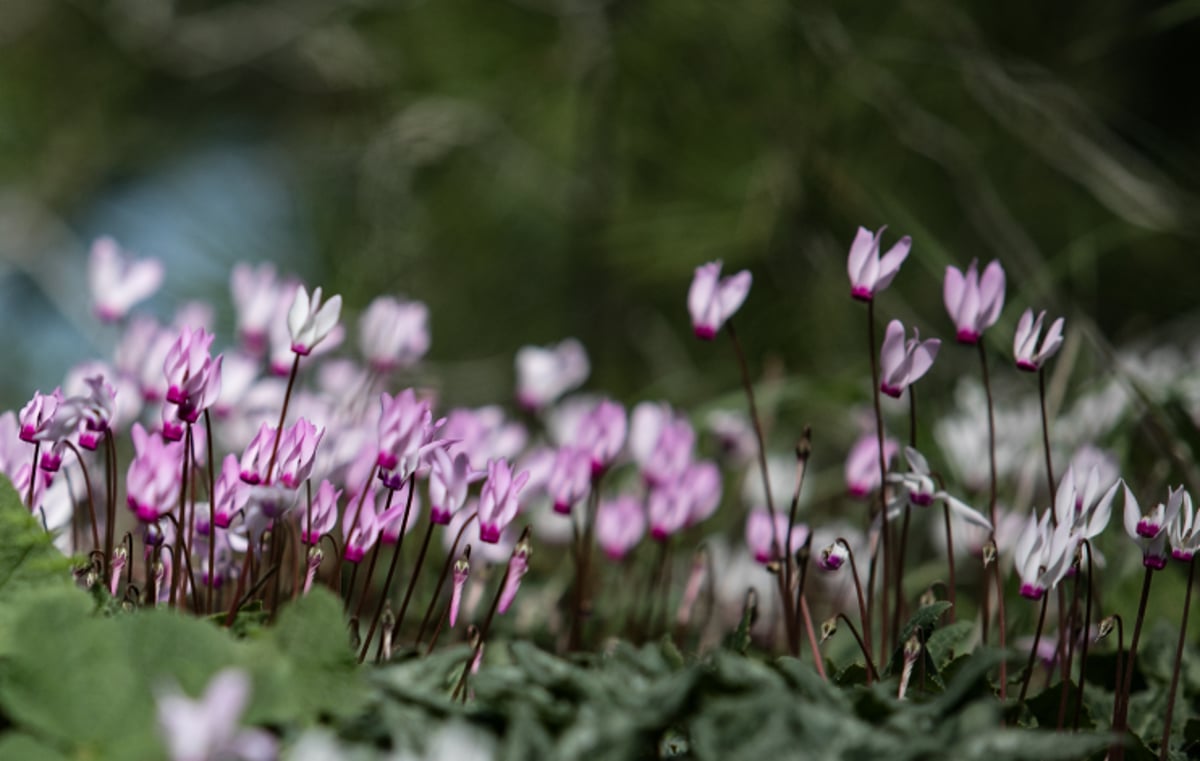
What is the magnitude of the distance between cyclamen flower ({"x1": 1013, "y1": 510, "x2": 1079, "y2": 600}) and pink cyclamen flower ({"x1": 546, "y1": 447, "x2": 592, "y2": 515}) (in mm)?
416

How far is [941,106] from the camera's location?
3.36m

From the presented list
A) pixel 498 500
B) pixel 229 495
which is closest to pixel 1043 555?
pixel 498 500

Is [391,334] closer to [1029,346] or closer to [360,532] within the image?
[360,532]

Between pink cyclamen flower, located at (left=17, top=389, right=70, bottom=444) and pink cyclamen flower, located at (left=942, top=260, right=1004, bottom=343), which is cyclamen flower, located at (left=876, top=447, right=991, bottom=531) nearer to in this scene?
pink cyclamen flower, located at (left=942, top=260, right=1004, bottom=343)

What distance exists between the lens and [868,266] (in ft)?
3.26

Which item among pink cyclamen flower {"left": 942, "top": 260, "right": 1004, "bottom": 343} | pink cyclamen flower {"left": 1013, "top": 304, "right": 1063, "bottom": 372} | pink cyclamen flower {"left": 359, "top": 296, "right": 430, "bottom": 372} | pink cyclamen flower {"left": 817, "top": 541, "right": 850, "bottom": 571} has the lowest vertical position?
pink cyclamen flower {"left": 817, "top": 541, "right": 850, "bottom": 571}

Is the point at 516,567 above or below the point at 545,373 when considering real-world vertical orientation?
below

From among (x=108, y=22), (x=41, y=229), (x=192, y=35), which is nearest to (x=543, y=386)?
(x=192, y=35)

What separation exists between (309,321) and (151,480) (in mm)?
184

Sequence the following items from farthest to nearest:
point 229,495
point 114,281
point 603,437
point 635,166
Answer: point 635,166 → point 114,281 → point 603,437 → point 229,495

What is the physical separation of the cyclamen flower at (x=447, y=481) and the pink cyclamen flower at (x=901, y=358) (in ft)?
1.18

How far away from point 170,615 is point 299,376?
954 mm

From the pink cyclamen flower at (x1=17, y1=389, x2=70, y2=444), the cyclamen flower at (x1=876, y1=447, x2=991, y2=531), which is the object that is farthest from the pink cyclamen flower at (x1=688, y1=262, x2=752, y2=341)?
the pink cyclamen flower at (x1=17, y1=389, x2=70, y2=444)

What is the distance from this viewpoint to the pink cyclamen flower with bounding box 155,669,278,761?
54cm
